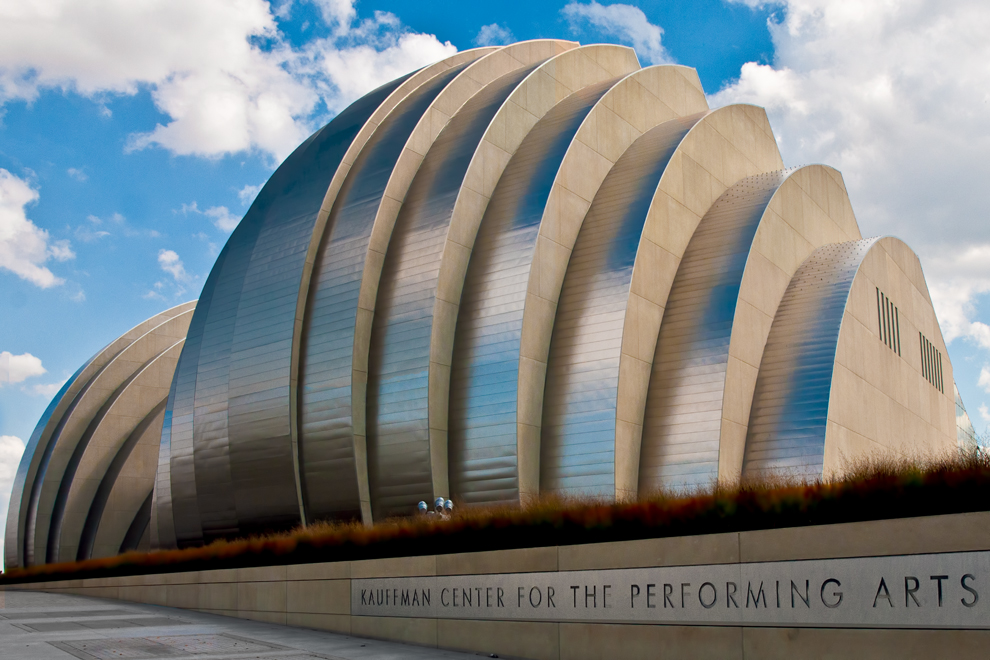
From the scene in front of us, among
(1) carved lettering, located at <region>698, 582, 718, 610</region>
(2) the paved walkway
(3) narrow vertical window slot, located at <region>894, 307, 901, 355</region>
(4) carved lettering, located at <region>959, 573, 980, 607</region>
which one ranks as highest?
(3) narrow vertical window slot, located at <region>894, 307, 901, 355</region>

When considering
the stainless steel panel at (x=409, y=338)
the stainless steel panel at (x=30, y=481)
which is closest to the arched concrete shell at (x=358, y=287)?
the stainless steel panel at (x=409, y=338)

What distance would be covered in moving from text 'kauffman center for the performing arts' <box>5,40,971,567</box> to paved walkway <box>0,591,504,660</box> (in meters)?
5.93

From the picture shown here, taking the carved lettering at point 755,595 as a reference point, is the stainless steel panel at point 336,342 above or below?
above

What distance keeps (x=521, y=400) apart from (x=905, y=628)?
1400 centimetres

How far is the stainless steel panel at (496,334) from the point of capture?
23.2 metres

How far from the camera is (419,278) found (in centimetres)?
2530

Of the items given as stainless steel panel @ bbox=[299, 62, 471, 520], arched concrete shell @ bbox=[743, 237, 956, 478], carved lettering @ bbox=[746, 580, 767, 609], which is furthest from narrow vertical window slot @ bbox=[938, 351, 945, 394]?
carved lettering @ bbox=[746, 580, 767, 609]

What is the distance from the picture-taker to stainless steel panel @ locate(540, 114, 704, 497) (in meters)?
22.8

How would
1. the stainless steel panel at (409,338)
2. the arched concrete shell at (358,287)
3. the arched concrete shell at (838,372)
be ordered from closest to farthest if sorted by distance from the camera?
1. the arched concrete shell at (838,372)
2. the stainless steel panel at (409,338)
3. the arched concrete shell at (358,287)

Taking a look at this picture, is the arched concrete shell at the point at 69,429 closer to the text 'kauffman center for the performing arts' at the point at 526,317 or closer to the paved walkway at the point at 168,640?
the text 'kauffman center for the performing arts' at the point at 526,317

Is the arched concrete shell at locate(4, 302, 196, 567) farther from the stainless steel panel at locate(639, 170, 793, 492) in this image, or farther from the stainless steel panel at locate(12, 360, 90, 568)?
the stainless steel panel at locate(639, 170, 793, 492)

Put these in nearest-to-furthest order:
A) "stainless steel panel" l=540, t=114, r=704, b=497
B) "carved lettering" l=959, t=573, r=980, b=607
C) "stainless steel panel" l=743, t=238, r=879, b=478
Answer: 1. "carved lettering" l=959, t=573, r=980, b=607
2. "stainless steel panel" l=540, t=114, r=704, b=497
3. "stainless steel panel" l=743, t=238, r=879, b=478

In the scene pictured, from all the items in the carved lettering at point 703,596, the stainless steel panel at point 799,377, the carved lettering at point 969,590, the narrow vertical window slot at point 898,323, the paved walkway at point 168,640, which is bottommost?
the paved walkway at point 168,640

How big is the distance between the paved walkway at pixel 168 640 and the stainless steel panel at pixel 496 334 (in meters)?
6.55
